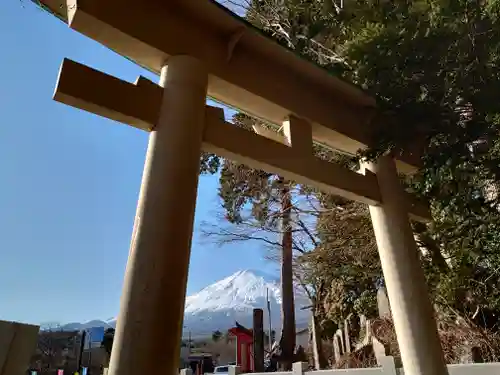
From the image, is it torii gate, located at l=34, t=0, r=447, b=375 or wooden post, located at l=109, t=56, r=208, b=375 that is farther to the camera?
torii gate, located at l=34, t=0, r=447, b=375

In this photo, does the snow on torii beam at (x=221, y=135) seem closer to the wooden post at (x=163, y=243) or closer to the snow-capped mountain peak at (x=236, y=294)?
the wooden post at (x=163, y=243)

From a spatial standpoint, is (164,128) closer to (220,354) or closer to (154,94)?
(154,94)

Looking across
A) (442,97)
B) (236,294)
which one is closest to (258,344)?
(442,97)

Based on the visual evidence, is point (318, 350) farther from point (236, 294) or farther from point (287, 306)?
point (236, 294)

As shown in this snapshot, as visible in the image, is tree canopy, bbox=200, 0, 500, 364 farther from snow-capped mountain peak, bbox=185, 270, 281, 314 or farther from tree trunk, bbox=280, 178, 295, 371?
snow-capped mountain peak, bbox=185, 270, 281, 314

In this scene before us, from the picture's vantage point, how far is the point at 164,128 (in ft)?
6.49

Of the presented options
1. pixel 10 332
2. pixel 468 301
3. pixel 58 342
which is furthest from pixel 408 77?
pixel 58 342

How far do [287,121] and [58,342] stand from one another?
6955mm

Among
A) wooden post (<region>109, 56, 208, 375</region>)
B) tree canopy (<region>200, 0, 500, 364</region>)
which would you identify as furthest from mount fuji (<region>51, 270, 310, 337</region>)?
wooden post (<region>109, 56, 208, 375</region>)

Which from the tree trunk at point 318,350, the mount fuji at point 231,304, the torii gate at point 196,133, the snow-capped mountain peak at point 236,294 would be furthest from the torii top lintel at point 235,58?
the snow-capped mountain peak at point 236,294

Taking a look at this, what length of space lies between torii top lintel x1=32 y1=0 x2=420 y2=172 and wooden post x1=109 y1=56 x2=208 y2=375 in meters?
0.30

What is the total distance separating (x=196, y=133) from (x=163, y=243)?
0.63m

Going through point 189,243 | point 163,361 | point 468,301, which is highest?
point 468,301

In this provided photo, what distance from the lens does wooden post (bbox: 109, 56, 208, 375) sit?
5.10 ft
